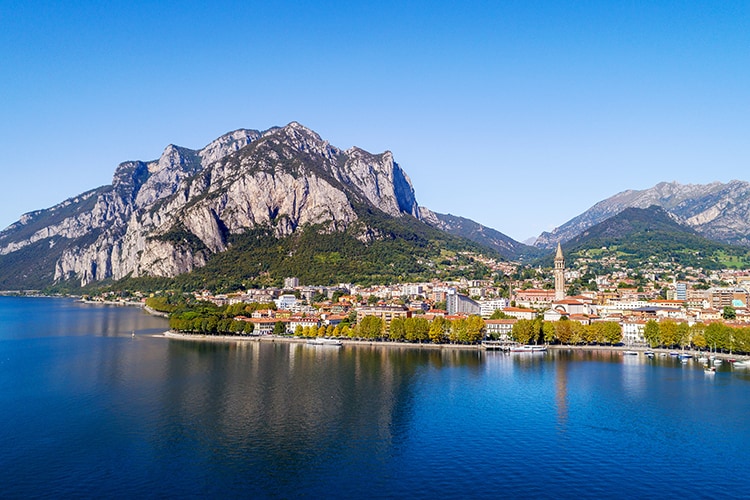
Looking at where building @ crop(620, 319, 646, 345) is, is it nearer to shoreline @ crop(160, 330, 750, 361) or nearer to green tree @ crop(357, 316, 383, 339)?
shoreline @ crop(160, 330, 750, 361)

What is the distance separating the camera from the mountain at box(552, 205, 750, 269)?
148875 mm

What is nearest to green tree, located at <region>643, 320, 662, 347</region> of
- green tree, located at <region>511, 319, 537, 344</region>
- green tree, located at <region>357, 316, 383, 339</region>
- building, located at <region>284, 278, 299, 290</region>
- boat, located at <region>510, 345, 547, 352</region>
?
boat, located at <region>510, 345, 547, 352</region>

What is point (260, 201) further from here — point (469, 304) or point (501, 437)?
point (501, 437)

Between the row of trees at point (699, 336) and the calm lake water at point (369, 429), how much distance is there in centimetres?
801

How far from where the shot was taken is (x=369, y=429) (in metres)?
29.0

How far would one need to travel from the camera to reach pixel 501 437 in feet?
91.8

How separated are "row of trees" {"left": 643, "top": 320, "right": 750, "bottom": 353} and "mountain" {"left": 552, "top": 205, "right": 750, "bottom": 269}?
91.5 metres

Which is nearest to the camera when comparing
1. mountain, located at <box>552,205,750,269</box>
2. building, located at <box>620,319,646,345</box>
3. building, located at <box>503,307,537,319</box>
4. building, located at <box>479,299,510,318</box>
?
building, located at <box>620,319,646,345</box>

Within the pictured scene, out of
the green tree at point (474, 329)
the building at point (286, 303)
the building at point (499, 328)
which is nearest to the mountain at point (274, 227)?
the building at point (286, 303)

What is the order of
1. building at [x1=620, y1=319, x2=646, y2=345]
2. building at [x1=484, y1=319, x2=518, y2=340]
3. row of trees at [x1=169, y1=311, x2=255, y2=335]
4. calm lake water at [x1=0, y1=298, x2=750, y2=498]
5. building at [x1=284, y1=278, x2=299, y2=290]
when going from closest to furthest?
calm lake water at [x1=0, y1=298, x2=750, y2=498], building at [x1=620, y1=319, x2=646, y2=345], building at [x1=484, y1=319, x2=518, y2=340], row of trees at [x1=169, y1=311, x2=255, y2=335], building at [x1=284, y1=278, x2=299, y2=290]

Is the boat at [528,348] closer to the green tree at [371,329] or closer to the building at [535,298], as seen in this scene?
the green tree at [371,329]

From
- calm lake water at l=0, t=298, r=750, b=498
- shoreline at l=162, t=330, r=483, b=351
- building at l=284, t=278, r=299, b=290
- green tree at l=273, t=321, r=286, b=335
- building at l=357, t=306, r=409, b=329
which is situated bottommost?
calm lake water at l=0, t=298, r=750, b=498

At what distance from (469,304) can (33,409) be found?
63736 millimetres

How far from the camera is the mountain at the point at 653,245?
149 metres
